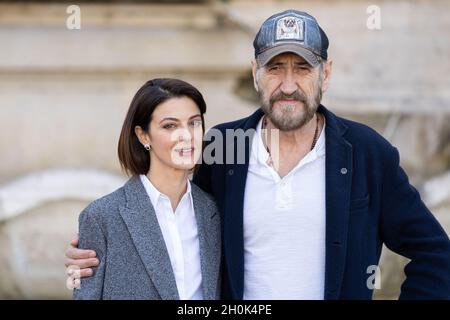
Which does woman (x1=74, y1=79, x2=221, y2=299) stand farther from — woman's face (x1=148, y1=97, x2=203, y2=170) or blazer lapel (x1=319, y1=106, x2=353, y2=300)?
blazer lapel (x1=319, y1=106, x2=353, y2=300)

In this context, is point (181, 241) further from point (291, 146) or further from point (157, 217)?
point (291, 146)

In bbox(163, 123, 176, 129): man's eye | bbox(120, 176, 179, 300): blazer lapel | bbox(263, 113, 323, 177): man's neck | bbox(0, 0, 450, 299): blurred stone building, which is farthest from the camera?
bbox(0, 0, 450, 299): blurred stone building

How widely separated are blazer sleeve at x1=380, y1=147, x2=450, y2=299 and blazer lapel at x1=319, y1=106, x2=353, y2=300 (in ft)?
0.44

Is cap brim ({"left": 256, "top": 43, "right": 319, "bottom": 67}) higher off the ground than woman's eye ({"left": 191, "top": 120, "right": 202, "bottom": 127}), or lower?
higher

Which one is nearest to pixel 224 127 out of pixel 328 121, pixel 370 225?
pixel 328 121

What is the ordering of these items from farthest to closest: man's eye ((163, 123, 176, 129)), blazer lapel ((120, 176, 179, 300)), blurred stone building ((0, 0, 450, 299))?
blurred stone building ((0, 0, 450, 299)) → man's eye ((163, 123, 176, 129)) → blazer lapel ((120, 176, 179, 300))

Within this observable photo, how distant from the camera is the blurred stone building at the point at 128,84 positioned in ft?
16.4

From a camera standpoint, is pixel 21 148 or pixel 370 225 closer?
pixel 370 225

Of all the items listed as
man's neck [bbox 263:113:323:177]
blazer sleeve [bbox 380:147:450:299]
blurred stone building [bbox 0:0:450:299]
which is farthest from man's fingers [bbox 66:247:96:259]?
blurred stone building [bbox 0:0:450:299]

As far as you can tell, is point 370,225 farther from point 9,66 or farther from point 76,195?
point 9,66

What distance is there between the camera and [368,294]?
267 cm

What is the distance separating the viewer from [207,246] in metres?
2.60

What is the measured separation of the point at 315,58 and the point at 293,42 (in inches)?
3.5

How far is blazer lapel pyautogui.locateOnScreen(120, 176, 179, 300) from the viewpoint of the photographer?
2.46 m
